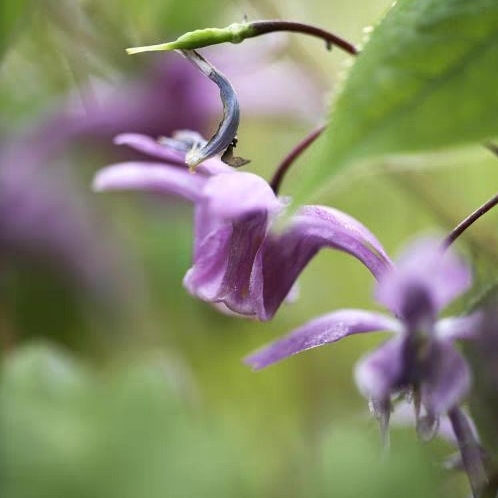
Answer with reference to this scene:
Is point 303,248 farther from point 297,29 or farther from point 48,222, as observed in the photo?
point 48,222

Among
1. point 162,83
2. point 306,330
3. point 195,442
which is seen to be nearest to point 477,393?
point 306,330

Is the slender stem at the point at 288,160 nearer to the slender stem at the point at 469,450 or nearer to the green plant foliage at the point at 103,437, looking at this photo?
the slender stem at the point at 469,450

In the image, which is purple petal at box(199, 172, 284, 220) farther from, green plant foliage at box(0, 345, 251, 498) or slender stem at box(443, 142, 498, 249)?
green plant foliage at box(0, 345, 251, 498)

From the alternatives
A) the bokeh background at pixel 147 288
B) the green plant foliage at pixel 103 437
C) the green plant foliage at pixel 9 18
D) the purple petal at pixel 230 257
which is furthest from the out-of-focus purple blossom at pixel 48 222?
the purple petal at pixel 230 257

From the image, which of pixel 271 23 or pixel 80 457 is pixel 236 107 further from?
pixel 80 457

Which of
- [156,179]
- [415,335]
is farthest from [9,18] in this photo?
[415,335]

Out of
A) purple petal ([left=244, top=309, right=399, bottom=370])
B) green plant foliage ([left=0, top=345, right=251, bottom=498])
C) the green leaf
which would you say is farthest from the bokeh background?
the green leaf

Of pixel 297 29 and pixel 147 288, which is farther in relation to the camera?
pixel 147 288
